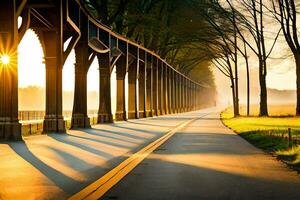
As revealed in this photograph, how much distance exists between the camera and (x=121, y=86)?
4744 centimetres

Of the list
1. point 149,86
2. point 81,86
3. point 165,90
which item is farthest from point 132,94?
point 165,90

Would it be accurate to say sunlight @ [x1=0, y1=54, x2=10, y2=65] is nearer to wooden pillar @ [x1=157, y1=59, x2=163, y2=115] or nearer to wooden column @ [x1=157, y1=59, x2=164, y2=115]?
wooden pillar @ [x1=157, y1=59, x2=163, y2=115]

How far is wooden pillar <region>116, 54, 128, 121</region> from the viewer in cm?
4653

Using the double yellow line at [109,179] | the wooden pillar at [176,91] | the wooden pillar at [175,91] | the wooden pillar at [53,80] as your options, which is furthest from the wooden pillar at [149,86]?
the double yellow line at [109,179]

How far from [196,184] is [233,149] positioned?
8.53 metres

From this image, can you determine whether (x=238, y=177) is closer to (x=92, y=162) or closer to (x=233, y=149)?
(x=92, y=162)

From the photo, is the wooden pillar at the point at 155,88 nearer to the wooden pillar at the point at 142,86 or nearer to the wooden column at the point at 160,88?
the wooden column at the point at 160,88

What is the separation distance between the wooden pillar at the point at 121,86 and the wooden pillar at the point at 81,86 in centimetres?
→ 1412

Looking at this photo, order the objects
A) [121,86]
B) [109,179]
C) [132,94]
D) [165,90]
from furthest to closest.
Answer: [165,90] < [132,94] < [121,86] < [109,179]

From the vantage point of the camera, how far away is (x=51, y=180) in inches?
436

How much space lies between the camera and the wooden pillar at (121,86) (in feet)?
153

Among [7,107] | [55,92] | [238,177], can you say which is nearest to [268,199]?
[238,177]

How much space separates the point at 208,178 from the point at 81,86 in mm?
21529

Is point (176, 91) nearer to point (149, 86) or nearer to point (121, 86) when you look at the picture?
point (149, 86)
